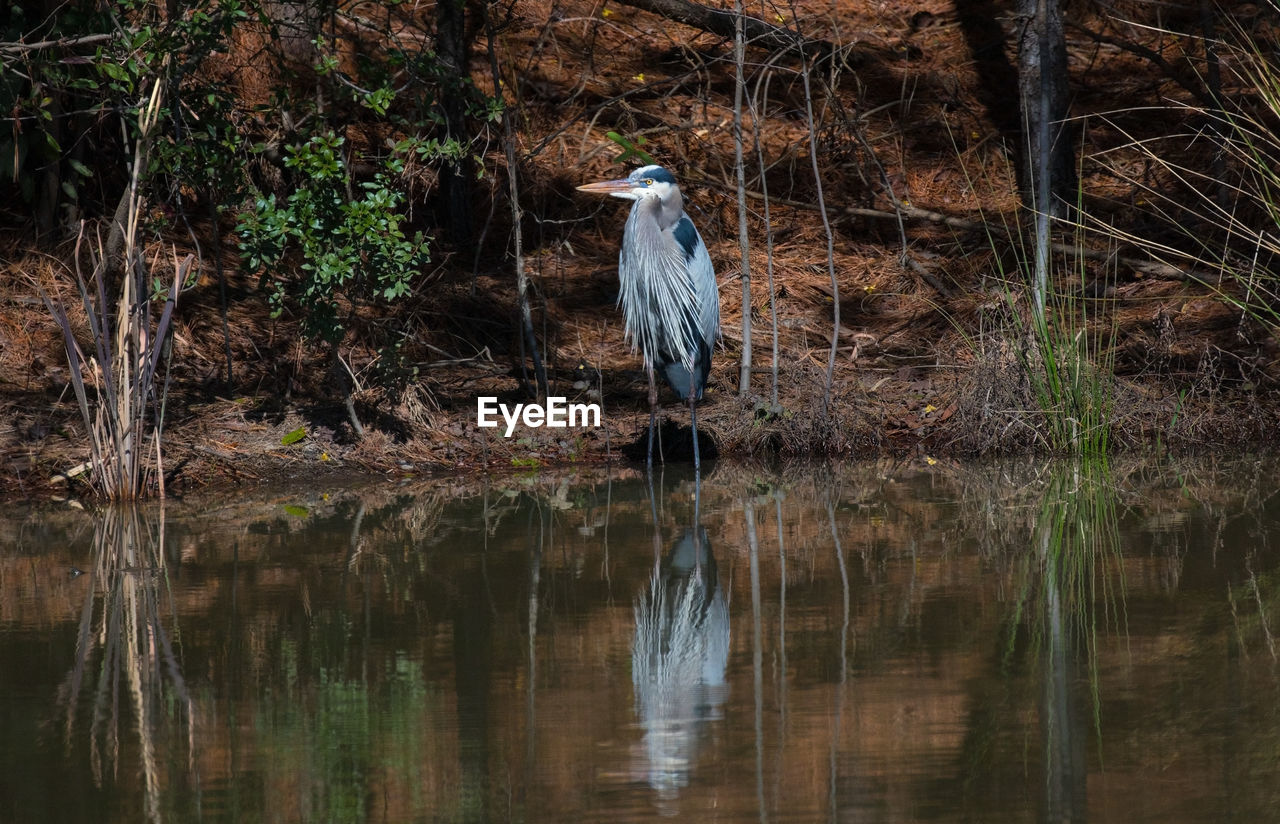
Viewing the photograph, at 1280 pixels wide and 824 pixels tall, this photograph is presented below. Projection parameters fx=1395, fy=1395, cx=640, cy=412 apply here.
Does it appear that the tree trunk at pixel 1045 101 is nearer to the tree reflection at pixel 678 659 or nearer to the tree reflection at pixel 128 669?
the tree reflection at pixel 678 659

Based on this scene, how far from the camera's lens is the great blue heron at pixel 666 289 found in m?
7.51

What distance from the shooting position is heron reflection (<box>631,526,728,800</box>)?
9.76 feet

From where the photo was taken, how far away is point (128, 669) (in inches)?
145

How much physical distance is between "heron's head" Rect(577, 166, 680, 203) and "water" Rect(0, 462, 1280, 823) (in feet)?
8.49

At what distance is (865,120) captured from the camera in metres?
11.0

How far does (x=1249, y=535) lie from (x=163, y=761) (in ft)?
12.9

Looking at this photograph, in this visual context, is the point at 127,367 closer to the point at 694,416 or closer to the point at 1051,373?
the point at 694,416

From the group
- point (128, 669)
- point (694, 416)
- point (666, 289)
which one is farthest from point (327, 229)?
point (128, 669)

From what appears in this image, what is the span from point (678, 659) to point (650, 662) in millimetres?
78

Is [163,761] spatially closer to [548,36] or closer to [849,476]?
[849,476]

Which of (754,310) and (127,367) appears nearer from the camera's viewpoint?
(127,367)

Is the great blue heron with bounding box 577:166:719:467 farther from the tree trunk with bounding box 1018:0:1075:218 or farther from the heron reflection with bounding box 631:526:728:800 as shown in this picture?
the heron reflection with bounding box 631:526:728:800

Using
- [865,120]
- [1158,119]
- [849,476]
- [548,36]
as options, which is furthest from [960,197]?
[849,476]

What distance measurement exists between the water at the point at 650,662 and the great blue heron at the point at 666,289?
4.88ft
